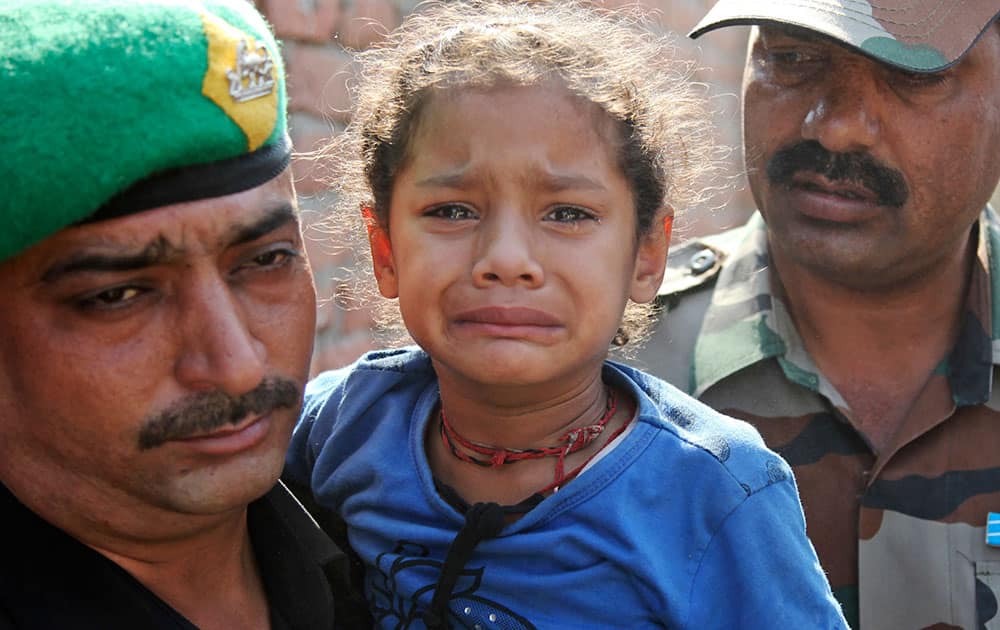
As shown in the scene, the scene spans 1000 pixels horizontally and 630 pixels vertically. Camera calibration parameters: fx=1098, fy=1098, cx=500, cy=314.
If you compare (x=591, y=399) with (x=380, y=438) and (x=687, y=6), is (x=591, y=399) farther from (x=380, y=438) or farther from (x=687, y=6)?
(x=687, y=6)

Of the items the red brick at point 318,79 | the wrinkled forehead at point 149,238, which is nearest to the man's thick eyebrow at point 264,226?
the wrinkled forehead at point 149,238

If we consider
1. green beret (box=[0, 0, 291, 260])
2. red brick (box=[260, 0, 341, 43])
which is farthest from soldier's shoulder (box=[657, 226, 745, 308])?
green beret (box=[0, 0, 291, 260])

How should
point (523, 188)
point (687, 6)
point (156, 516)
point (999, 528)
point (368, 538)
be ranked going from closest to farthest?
point (156, 516) → point (523, 188) → point (368, 538) → point (999, 528) → point (687, 6)

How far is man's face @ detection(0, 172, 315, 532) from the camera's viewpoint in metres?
1.51

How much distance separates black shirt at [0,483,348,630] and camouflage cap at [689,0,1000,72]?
1.69 meters

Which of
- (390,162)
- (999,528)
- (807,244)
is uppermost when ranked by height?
(390,162)

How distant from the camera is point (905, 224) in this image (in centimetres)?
263

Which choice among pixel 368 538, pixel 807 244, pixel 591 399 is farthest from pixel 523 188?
pixel 807 244

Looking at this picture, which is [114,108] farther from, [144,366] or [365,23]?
[365,23]

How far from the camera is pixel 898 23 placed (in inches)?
103

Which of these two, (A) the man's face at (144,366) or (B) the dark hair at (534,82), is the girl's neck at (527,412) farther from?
(A) the man's face at (144,366)

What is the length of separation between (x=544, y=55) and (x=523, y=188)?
0.28m

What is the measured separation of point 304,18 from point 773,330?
1.78 m

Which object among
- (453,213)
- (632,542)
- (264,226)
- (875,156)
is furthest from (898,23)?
(264,226)
